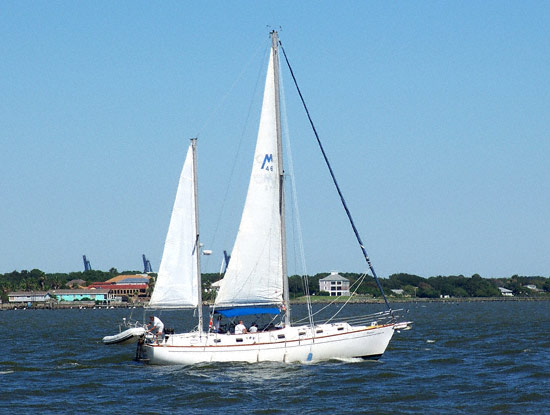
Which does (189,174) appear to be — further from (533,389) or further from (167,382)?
(533,389)

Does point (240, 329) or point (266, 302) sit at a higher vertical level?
point (266, 302)

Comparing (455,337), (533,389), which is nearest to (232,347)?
(533,389)

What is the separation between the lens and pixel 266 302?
4369cm

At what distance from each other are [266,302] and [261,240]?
3100mm

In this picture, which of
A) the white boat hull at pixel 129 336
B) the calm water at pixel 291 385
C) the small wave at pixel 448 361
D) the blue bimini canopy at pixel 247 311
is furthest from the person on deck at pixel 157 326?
the small wave at pixel 448 361

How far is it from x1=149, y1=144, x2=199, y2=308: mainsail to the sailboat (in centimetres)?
270

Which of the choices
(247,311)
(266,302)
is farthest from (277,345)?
(247,311)

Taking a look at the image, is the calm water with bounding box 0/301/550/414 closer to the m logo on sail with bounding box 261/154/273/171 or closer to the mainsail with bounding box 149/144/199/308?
the mainsail with bounding box 149/144/199/308

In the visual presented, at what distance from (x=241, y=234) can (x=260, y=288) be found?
2874 millimetres

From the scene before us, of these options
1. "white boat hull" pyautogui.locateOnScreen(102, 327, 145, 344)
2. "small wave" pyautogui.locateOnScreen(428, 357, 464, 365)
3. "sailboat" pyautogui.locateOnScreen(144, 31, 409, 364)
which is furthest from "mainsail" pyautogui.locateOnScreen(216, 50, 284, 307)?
"white boat hull" pyautogui.locateOnScreen(102, 327, 145, 344)

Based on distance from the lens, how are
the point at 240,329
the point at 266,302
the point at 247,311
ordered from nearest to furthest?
the point at 240,329, the point at 266,302, the point at 247,311

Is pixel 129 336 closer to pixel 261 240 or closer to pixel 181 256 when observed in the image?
pixel 181 256

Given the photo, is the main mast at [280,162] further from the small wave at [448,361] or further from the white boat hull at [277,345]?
the small wave at [448,361]

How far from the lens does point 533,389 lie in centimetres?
3712
